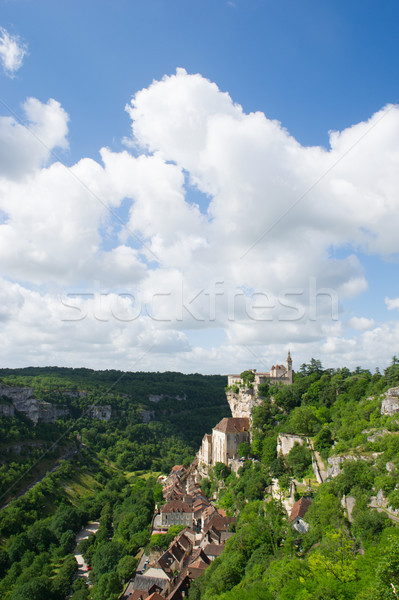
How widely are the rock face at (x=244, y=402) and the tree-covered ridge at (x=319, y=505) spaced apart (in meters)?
2.35

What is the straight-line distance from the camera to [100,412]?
118438mm

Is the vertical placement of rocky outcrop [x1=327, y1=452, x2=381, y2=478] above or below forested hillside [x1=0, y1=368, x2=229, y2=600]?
above

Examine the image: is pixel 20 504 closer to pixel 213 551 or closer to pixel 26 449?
pixel 26 449

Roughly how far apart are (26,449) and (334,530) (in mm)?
66430

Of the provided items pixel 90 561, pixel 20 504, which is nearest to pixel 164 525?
pixel 90 561

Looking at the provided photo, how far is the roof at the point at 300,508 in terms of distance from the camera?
30481 millimetres

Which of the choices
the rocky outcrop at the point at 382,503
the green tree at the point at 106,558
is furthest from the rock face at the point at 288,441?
the green tree at the point at 106,558

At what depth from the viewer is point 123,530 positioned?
49.2 meters

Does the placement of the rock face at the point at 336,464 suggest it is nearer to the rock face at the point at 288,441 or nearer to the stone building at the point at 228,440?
the rock face at the point at 288,441

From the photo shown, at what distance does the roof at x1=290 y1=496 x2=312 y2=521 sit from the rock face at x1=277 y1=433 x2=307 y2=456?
1017 centimetres

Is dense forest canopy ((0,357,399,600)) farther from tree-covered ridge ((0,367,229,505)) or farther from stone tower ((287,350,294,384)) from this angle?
stone tower ((287,350,294,384))

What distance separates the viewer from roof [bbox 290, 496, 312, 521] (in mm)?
30481

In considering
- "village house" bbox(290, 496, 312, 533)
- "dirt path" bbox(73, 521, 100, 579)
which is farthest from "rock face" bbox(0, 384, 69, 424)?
"village house" bbox(290, 496, 312, 533)

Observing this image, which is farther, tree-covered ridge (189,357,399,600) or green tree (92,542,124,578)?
green tree (92,542,124,578)
